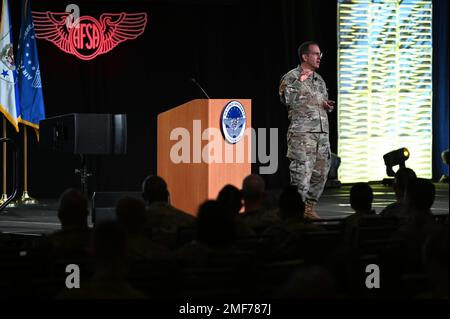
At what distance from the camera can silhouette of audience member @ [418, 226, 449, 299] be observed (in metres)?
2.54

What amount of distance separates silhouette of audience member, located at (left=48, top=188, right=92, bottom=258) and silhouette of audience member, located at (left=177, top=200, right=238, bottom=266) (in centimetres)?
75

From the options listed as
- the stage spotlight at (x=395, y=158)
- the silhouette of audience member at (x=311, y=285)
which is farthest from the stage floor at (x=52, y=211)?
the silhouette of audience member at (x=311, y=285)

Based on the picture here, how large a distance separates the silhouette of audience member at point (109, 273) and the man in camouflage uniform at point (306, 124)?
4.14 metres

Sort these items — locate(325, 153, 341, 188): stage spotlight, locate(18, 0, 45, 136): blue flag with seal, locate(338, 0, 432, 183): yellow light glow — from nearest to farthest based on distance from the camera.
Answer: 1. locate(18, 0, 45, 136): blue flag with seal
2. locate(325, 153, 341, 188): stage spotlight
3. locate(338, 0, 432, 183): yellow light glow

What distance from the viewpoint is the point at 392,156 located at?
12.3 m

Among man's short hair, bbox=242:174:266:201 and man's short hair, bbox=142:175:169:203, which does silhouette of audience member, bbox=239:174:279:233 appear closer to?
man's short hair, bbox=242:174:266:201

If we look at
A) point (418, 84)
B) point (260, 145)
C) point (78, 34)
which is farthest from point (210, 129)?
point (418, 84)

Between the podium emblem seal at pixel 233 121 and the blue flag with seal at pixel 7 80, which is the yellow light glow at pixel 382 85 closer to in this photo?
the blue flag with seal at pixel 7 80

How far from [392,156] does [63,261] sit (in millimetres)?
9596

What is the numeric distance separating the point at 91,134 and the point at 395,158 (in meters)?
6.54

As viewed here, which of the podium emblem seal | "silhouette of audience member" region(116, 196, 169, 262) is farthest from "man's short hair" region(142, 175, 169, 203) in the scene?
the podium emblem seal

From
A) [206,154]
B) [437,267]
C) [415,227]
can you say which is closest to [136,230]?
[415,227]

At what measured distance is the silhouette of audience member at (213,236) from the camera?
3.19 m

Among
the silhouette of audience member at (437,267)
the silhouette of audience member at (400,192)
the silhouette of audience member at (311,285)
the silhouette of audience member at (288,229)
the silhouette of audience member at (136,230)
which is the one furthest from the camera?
the silhouette of audience member at (400,192)
